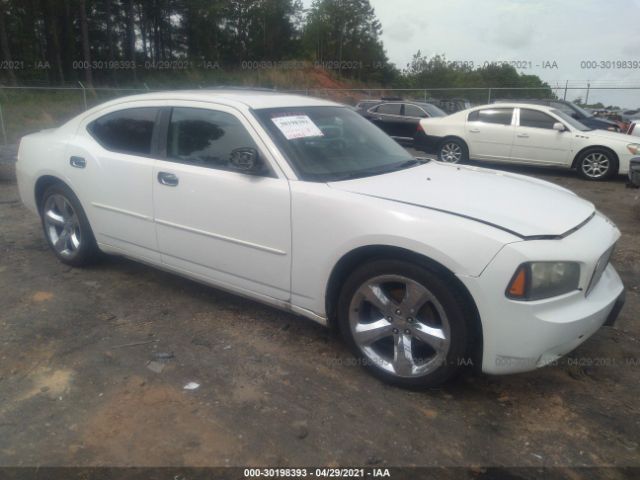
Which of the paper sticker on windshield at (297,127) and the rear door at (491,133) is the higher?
the paper sticker on windshield at (297,127)

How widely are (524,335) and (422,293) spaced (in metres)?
0.52

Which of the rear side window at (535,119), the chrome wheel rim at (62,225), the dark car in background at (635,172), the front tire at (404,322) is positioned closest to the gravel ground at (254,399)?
the front tire at (404,322)

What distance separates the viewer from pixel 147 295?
13.4ft

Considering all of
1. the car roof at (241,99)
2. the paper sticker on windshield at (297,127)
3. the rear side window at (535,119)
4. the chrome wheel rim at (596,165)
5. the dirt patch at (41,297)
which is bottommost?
the dirt patch at (41,297)

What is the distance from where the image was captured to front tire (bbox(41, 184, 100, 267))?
436 centimetres

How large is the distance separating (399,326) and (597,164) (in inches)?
347

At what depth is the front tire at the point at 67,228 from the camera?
14.3ft

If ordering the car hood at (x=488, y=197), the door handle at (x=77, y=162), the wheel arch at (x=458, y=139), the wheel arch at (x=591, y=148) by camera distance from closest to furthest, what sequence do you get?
the car hood at (x=488, y=197)
the door handle at (x=77, y=162)
the wheel arch at (x=591, y=148)
the wheel arch at (x=458, y=139)

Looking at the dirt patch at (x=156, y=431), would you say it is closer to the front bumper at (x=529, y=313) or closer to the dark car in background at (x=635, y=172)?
the front bumper at (x=529, y=313)

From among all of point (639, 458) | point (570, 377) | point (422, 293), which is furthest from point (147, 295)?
point (639, 458)

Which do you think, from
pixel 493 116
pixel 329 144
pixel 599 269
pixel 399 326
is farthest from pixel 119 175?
pixel 493 116

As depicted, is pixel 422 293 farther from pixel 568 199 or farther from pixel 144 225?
pixel 144 225

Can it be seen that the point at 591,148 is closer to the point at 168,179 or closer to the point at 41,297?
the point at 168,179

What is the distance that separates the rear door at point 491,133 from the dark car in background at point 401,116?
2.75 metres
